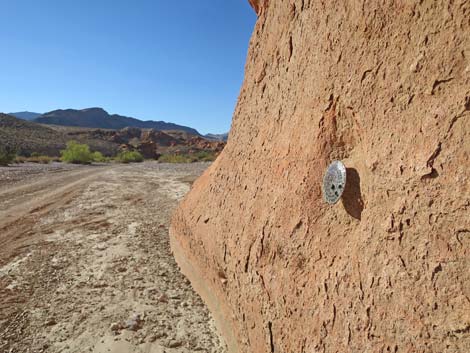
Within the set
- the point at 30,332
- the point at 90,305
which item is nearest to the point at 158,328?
the point at 90,305

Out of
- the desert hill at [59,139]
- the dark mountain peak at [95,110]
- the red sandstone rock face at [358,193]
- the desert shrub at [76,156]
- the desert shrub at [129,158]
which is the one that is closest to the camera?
the red sandstone rock face at [358,193]

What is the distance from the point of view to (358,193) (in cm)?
199

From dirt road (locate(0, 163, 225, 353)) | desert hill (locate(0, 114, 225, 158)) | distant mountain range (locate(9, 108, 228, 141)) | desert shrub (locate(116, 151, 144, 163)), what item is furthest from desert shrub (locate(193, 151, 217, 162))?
distant mountain range (locate(9, 108, 228, 141))

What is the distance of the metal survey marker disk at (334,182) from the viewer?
2.02 meters

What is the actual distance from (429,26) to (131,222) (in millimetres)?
6910

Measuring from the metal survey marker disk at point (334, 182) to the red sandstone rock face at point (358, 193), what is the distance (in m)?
0.07

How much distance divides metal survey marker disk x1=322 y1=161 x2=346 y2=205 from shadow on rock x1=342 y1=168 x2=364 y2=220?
52 millimetres

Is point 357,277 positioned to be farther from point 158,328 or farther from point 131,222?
point 131,222

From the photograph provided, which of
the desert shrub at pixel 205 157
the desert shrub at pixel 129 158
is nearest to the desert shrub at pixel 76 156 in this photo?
the desert shrub at pixel 129 158

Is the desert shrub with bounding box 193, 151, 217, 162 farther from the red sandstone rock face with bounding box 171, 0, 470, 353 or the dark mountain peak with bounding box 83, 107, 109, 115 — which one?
the dark mountain peak with bounding box 83, 107, 109, 115

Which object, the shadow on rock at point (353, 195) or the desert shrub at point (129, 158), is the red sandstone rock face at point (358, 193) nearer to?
the shadow on rock at point (353, 195)

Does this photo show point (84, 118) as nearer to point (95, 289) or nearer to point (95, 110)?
point (95, 110)

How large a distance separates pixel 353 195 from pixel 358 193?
0.04 meters

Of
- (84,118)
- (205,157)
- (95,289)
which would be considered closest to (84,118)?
(84,118)
